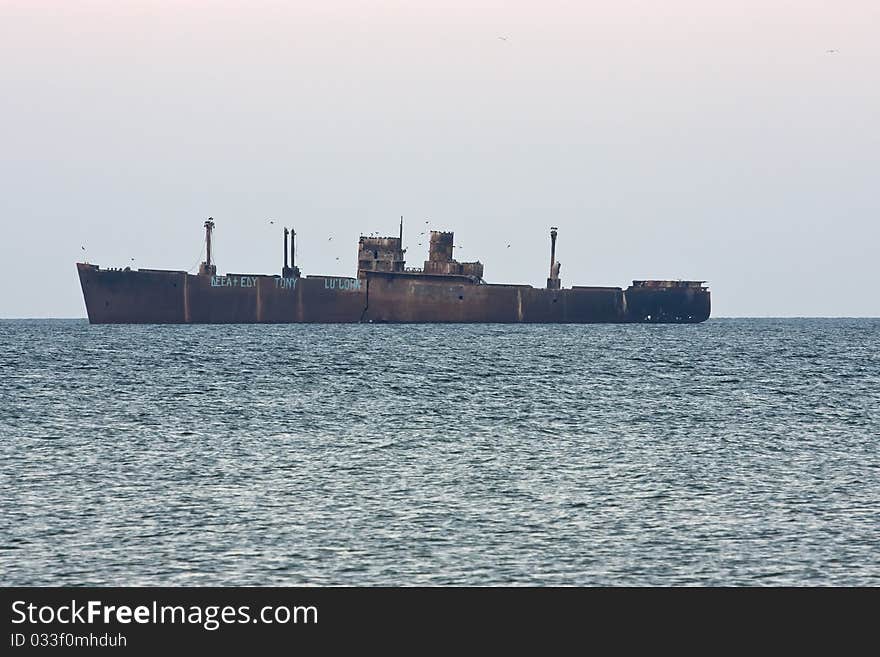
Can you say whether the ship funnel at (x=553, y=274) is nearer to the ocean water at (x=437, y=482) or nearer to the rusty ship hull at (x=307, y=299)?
the rusty ship hull at (x=307, y=299)

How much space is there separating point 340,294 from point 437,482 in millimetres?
89161

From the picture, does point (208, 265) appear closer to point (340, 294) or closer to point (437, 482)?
point (340, 294)

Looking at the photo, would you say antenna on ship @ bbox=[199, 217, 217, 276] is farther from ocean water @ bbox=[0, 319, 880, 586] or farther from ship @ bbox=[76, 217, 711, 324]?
ocean water @ bbox=[0, 319, 880, 586]

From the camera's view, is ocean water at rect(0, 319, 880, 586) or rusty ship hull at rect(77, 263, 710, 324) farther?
rusty ship hull at rect(77, 263, 710, 324)

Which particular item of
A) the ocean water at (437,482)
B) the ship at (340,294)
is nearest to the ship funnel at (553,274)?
the ship at (340,294)

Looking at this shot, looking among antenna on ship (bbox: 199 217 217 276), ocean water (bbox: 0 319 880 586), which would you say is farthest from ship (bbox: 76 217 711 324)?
ocean water (bbox: 0 319 880 586)

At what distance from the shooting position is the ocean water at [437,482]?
16.2 m

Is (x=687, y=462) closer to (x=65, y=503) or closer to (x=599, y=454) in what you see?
(x=599, y=454)

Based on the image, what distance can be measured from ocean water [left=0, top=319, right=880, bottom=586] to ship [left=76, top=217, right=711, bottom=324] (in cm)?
5517

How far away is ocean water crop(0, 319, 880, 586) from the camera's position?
16.2 metres

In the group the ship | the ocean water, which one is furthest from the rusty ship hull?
the ocean water

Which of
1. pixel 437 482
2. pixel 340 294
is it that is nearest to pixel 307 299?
pixel 340 294

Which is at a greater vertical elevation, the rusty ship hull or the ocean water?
the rusty ship hull
